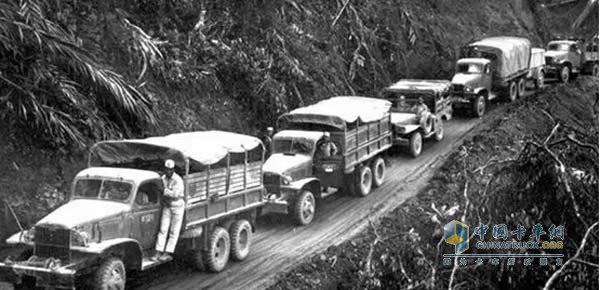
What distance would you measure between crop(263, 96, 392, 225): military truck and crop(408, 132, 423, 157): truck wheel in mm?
2186

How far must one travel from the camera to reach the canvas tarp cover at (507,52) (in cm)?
2553

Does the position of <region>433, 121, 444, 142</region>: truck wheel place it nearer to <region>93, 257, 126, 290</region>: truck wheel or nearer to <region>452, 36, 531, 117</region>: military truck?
<region>452, 36, 531, 117</region>: military truck

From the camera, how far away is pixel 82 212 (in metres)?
10.2

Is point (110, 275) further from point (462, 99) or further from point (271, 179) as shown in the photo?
point (462, 99)

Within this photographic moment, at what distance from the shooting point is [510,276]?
7773mm

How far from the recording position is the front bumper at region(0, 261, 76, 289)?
378 inches

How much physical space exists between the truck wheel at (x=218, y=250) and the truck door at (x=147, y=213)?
1.05m

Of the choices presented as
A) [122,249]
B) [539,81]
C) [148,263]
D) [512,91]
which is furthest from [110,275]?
[539,81]

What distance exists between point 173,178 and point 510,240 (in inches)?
213

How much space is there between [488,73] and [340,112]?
10.8 m

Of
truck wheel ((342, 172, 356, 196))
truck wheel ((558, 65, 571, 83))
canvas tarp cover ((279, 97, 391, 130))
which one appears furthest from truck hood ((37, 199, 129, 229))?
truck wheel ((558, 65, 571, 83))

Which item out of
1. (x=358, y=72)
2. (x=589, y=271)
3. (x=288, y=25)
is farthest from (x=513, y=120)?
(x=589, y=271)

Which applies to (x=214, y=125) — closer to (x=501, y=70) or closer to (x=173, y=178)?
(x=173, y=178)

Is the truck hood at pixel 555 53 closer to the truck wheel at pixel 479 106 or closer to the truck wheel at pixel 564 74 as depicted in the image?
the truck wheel at pixel 564 74
